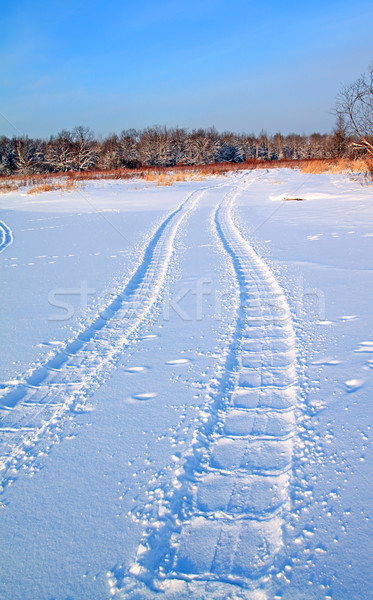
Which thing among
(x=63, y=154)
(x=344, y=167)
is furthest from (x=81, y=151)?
(x=344, y=167)

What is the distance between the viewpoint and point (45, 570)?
1554 mm

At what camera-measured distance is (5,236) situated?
9.94m

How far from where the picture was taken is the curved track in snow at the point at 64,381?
2.32 m

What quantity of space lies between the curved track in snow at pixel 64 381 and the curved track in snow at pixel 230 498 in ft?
3.10

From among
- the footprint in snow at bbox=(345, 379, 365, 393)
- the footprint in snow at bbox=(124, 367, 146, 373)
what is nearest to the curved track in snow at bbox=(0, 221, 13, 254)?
the footprint in snow at bbox=(124, 367, 146, 373)

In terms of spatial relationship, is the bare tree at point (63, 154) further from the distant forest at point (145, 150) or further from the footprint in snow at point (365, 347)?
the footprint in snow at point (365, 347)

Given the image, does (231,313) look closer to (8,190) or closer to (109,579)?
(109,579)

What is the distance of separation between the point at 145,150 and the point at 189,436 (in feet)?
200

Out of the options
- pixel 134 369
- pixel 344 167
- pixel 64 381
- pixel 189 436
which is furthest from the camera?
pixel 344 167

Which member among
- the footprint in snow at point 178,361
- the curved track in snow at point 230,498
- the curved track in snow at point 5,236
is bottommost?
the curved track in snow at point 230,498

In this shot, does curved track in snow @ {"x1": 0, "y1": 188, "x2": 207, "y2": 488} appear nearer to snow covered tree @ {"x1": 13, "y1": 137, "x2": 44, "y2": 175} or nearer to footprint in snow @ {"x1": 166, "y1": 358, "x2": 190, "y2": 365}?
footprint in snow @ {"x1": 166, "y1": 358, "x2": 190, "y2": 365}

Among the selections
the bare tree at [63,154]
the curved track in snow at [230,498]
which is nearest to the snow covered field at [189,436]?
the curved track in snow at [230,498]

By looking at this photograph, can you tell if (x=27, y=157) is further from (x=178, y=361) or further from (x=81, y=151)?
(x=178, y=361)

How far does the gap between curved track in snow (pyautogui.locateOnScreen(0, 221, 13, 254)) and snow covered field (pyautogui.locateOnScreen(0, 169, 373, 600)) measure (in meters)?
3.81
